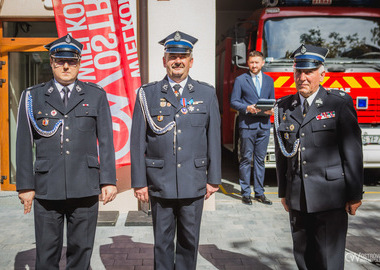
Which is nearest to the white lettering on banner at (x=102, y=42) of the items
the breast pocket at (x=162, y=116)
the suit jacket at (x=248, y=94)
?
the suit jacket at (x=248, y=94)

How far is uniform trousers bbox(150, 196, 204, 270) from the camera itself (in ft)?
11.2

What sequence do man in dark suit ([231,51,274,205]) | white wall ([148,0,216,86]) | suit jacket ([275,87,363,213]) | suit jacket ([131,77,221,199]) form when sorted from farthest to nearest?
man in dark suit ([231,51,274,205])
white wall ([148,0,216,86])
suit jacket ([131,77,221,199])
suit jacket ([275,87,363,213])

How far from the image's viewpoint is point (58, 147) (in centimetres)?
322

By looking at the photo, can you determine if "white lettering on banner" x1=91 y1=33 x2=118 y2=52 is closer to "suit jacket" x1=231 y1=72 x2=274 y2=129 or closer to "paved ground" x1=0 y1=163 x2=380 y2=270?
"suit jacket" x1=231 y1=72 x2=274 y2=129

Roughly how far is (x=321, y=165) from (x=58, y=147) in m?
1.87

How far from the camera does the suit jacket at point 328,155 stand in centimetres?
309

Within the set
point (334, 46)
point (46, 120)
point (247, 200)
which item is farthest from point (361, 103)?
point (46, 120)

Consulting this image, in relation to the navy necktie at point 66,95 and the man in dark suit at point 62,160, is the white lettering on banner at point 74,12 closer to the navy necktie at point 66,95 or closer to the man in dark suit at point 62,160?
the man in dark suit at point 62,160

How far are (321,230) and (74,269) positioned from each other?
1799 millimetres

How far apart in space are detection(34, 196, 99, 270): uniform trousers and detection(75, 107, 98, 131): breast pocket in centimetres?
53

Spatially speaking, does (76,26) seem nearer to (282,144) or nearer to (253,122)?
(253,122)

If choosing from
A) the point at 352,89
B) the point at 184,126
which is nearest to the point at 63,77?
the point at 184,126

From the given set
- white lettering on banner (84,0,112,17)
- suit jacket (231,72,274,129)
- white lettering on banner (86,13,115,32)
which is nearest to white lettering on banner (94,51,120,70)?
white lettering on banner (86,13,115,32)

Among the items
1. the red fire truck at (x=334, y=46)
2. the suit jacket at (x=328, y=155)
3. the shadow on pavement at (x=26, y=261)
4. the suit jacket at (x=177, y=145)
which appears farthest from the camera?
the red fire truck at (x=334, y=46)
